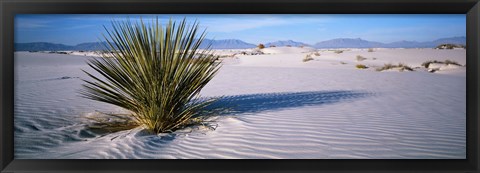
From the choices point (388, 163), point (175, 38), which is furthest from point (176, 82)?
point (388, 163)

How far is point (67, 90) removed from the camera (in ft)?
18.4

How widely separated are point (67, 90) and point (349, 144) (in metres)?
4.30

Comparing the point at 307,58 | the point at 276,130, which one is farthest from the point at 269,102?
the point at 307,58

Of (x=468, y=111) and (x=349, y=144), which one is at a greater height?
(x=468, y=111)

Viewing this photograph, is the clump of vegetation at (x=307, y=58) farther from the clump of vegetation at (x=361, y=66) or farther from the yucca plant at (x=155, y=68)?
the yucca plant at (x=155, y=68)

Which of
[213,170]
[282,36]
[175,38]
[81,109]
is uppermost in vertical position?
[282,36]

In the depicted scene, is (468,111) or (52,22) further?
(52,22)

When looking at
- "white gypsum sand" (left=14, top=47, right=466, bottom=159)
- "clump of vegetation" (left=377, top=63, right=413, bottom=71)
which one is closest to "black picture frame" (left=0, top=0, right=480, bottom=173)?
"white gypsum sand" (left=14, top=47, right=466, bottom=159)
